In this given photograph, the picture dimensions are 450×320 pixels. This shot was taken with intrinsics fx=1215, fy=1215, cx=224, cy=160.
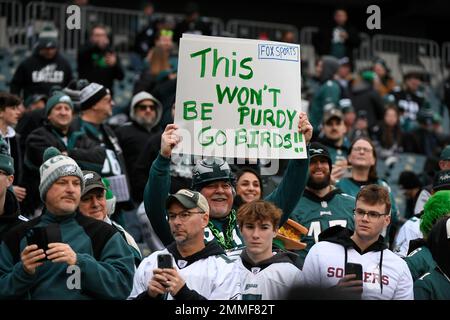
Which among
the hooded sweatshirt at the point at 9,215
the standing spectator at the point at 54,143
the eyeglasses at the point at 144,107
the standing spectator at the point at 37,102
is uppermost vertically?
the standing spectator at the point at 37,102

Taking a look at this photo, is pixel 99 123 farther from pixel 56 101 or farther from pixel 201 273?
pixel 201 273

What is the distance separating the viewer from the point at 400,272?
7.74 m

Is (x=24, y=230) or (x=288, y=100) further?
(x=288, y=100)

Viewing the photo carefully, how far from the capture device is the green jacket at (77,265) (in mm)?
7094

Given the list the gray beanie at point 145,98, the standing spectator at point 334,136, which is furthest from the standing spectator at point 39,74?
the standing spectator at point 334,136

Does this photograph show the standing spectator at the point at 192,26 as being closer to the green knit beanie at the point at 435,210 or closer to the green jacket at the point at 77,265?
the green knit beanie at the point at 435,210

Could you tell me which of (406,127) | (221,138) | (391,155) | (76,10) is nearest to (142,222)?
(76,10)

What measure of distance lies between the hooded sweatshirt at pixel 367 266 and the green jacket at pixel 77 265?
119 cm

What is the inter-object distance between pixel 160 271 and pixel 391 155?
1152 cm

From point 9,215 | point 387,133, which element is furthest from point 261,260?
point 387,133

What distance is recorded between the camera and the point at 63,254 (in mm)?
7004

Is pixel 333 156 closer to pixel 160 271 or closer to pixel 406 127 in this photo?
pixel 160 271
